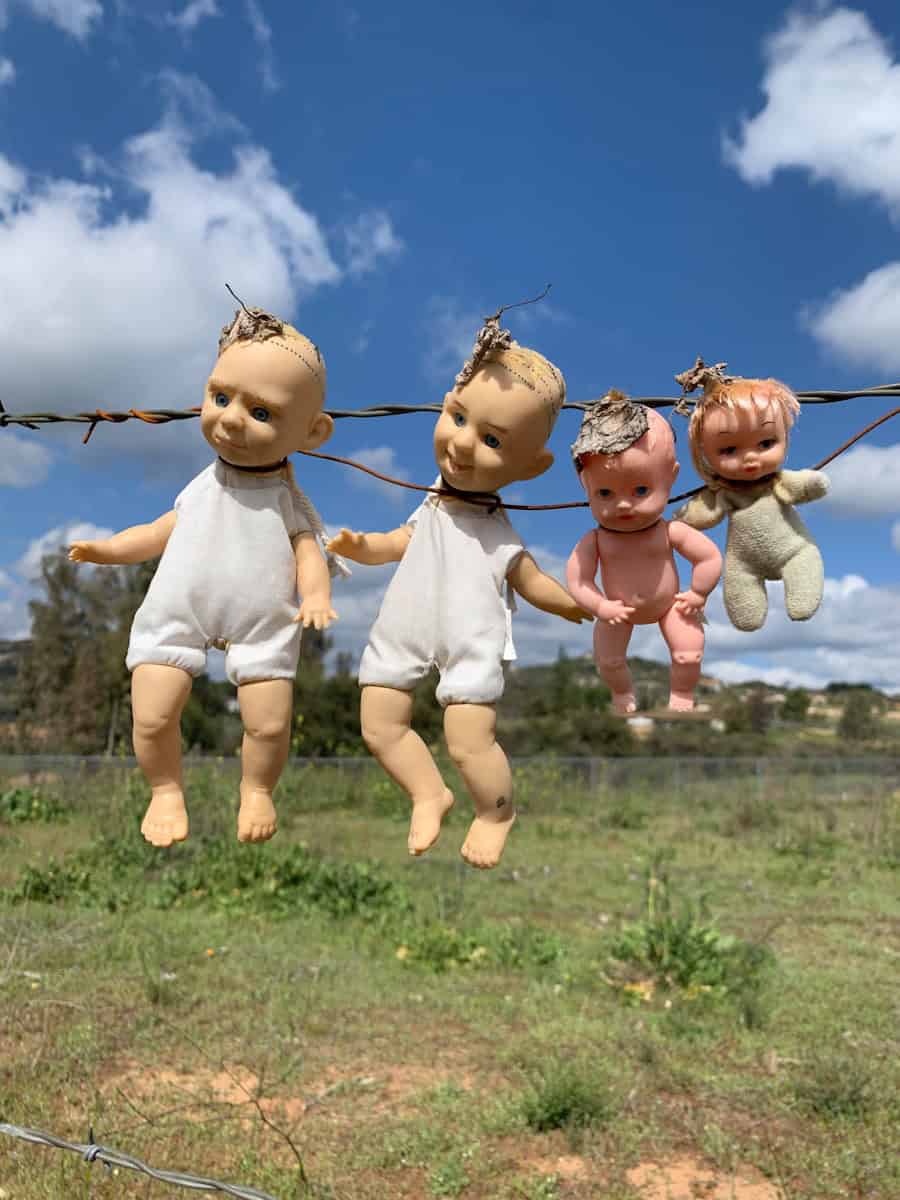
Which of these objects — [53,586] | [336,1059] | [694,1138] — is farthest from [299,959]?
[53,586]

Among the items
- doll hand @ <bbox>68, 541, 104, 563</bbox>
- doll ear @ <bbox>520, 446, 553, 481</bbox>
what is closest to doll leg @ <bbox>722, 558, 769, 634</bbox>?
doll ear @ <bbox>520, 446, 553, 481</bbox>

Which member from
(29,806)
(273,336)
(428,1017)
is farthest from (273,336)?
(29,806)

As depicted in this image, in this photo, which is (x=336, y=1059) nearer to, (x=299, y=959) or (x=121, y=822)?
(x=299, y=959)

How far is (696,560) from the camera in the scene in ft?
5.69

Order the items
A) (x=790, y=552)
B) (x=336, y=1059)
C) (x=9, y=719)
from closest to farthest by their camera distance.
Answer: (x=790, y=552) < (x=336, y=1059) < (x=9, y=719)

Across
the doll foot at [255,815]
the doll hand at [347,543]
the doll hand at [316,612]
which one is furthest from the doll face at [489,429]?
the doll foot at [255,815]

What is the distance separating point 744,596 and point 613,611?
0.25 meters

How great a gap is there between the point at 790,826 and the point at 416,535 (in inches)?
498

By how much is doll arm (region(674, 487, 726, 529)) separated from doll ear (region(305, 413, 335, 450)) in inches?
26.8

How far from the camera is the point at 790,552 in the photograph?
171 centimetres

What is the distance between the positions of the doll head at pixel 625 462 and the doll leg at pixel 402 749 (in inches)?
19.4

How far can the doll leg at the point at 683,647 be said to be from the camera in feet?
5.72

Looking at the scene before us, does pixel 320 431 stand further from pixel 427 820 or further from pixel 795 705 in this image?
pixel 795 705

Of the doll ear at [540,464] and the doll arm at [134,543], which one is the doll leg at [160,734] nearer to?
the doll arm at [134,543]
